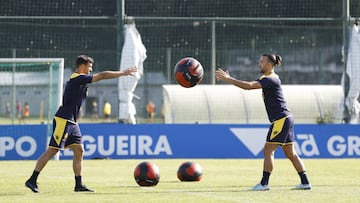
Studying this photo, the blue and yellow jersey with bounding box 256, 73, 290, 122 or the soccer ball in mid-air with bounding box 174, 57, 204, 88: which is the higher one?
the soccer ball in mid-air with bounding box 174, 57, 204, 88

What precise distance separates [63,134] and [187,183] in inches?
101

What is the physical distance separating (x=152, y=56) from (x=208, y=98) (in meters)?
3.87

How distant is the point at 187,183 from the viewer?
1514 centimetres

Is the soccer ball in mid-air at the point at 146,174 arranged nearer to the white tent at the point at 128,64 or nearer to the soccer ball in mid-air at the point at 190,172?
the soccer ball in mid-air at the point at 190,172

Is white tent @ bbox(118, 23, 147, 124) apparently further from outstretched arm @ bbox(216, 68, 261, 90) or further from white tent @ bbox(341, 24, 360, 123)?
outstretched arm @ bbox(216, 68, 261, 90)

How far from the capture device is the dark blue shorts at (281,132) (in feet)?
45.7

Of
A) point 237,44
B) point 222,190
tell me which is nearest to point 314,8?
point 237,44

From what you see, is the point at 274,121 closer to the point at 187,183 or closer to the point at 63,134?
the point at 187,183

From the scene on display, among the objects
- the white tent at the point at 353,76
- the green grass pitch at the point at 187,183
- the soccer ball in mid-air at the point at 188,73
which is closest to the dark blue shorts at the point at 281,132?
the green grass pitch at the point at 187,183

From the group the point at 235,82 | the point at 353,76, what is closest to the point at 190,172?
the point at 235,82

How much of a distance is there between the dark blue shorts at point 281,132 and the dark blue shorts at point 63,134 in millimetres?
3026

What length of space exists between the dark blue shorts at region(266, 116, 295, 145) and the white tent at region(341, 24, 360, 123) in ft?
38.5

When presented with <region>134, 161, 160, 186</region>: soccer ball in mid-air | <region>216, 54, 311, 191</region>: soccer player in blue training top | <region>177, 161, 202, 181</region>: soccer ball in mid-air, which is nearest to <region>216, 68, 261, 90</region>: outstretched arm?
<region>216, 54, 311, 191</region>: soccer player in blue training top

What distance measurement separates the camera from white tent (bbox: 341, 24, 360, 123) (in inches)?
1005
